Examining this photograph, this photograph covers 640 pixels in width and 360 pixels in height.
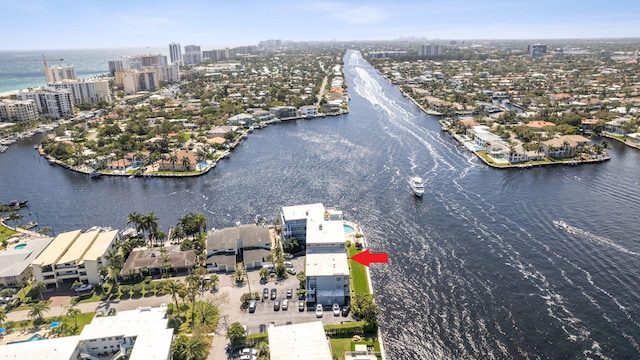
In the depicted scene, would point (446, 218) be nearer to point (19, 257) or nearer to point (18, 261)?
point (18, 261)

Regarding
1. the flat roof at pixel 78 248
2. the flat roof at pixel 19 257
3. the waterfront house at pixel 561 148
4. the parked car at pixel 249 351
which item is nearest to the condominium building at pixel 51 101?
the flat roof at pixel 19 257

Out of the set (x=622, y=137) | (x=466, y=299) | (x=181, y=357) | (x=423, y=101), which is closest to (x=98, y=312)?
(x=181, y=357)

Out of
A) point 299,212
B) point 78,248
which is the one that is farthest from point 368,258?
point 78,248

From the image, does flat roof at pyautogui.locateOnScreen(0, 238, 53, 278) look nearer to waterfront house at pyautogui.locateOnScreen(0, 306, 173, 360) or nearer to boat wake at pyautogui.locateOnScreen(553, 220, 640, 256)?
waterfront house at pyautogui.locateOnScreen(0, 306, 173, 360)

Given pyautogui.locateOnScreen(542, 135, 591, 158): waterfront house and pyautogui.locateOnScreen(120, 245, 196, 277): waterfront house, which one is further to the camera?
pyautogui.locateOnScreen(542, 135, 591, 158): waterfront house

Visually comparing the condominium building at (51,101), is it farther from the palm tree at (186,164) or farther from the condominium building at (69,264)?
the condominium building at (69,264)

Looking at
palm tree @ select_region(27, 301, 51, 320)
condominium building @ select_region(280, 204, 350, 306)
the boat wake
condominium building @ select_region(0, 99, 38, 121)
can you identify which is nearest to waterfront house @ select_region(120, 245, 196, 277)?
palm tree @ select_region(27, 301, 51, 320)

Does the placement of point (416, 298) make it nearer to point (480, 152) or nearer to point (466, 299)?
point (466, 299)
